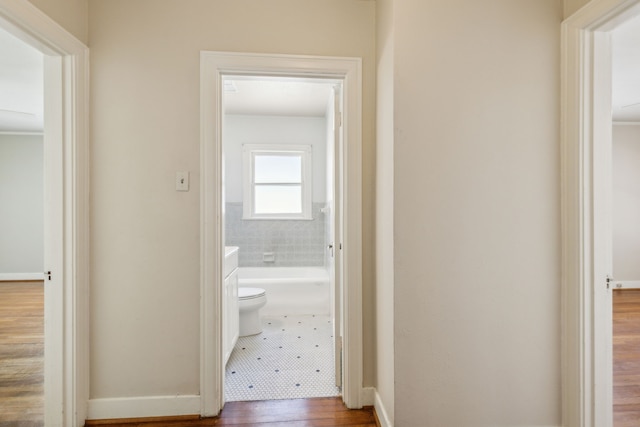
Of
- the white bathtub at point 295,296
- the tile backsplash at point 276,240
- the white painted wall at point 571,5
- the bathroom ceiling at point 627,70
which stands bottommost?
the white bathtub at point 295,296

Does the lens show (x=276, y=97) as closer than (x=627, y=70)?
No

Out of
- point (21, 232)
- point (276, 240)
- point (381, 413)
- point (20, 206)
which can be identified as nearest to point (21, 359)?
point (276, 240)

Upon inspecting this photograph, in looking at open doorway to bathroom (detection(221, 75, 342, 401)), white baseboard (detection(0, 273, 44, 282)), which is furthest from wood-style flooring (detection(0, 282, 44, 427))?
open doorway to bathroom (detection(221, 75, 342, 401))

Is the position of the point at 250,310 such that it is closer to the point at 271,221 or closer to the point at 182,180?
the point at 182,180

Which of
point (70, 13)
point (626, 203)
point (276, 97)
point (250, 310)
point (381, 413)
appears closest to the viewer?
point (70, 13)

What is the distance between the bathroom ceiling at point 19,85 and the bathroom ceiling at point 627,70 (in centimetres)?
429

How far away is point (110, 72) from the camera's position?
1778mm

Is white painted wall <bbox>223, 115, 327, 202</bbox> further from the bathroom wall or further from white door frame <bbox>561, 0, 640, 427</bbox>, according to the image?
white door frame <bbox>561, 0, 640, 427</bbox>

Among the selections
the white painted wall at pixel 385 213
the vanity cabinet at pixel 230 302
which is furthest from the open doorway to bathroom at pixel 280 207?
the white painted wall at pixel 385 213

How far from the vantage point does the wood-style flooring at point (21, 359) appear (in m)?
1.91

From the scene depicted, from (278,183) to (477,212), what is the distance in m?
3.41

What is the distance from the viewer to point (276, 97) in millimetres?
3785

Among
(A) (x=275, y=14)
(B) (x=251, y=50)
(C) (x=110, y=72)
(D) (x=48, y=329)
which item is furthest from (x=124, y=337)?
(A) (x=275, y=14)

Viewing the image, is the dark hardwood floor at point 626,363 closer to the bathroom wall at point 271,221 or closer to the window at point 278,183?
the bathroom wall at point 271,221
